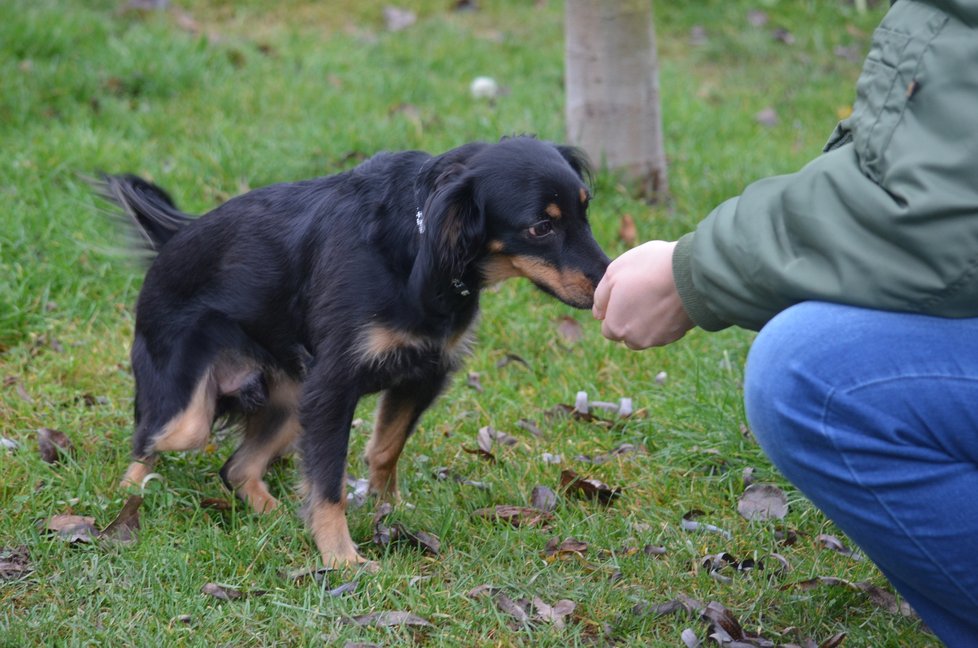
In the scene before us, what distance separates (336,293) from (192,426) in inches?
24.7

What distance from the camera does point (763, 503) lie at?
10.2 ft

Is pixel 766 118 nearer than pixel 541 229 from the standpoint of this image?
No

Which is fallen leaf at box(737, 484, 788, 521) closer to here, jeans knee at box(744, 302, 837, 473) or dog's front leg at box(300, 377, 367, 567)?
dog's front leg at box(300, 377, 367, 567)

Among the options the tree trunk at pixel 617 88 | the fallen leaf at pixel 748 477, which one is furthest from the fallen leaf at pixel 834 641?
the tree trunk at pixel 617 88

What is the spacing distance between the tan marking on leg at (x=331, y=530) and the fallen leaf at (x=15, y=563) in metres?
0.69

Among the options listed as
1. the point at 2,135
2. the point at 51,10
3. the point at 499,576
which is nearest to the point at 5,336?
the point at 2,135

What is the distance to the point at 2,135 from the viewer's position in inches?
211

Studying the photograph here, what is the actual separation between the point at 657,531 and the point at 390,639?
2.83 feet

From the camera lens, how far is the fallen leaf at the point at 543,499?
10.3 ft

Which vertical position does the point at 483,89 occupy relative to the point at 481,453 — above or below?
below

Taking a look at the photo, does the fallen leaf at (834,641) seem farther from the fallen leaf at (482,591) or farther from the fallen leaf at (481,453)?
the fallen leaf at (481,453)

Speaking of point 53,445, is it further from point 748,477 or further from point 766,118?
point 766,118

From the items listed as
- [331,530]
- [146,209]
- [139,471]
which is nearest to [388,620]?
[331,530]

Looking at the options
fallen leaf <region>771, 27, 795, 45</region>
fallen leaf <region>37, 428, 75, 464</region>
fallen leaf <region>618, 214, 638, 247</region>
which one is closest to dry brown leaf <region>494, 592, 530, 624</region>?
fallen leaf <region>37, 428, 75, 464</region>
